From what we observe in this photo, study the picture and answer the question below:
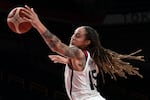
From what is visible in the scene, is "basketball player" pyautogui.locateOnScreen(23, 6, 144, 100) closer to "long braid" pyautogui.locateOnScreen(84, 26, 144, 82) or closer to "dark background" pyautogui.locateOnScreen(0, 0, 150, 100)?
"long braid" pyautogui.locateOnScreen(84, 26, 144, 82)

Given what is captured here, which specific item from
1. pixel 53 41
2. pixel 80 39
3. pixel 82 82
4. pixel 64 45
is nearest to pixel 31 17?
pixel 53 41

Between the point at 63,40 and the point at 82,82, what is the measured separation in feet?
15.8

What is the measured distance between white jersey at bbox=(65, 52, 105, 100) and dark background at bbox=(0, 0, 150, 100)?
14.8 feet

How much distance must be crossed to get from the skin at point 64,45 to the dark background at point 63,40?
180 inches

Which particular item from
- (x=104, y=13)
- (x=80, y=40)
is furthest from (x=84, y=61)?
(x=104, y=13)

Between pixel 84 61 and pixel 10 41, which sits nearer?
pixel 84 61

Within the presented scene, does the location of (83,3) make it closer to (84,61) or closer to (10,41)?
(10,41)

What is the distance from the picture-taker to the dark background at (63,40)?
963cm

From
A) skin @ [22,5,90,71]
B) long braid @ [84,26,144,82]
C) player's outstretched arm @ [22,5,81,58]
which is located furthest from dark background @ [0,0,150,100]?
player's outstretched arm @ [22,5,81,58]

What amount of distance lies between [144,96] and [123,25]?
4.38 ft

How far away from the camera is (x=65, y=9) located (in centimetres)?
996

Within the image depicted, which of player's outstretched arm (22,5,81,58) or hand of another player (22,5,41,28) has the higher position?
hand of another player (22,5,41,28)

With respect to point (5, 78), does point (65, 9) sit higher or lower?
higher

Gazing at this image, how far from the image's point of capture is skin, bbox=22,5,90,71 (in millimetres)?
4617
